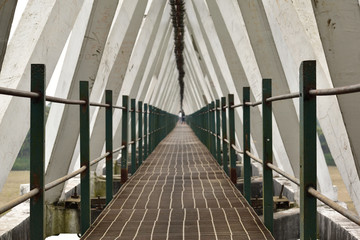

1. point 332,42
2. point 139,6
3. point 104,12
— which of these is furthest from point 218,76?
point 332,42

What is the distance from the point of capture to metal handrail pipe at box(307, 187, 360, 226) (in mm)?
2186

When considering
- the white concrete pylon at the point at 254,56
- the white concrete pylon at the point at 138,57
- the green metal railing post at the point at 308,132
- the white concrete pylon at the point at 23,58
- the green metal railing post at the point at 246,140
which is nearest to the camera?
the green metal railing post at the point at 308,132

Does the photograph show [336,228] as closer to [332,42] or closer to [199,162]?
[332,42]

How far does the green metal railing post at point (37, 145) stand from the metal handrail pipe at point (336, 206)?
178 cm

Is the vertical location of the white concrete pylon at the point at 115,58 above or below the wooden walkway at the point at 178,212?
above

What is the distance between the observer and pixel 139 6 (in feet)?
37.4

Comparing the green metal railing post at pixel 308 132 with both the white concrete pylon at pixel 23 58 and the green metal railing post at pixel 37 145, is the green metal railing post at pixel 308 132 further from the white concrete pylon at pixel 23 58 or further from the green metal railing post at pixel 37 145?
the white concrete pylon at pixel 23 58

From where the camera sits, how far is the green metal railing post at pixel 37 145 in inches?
116

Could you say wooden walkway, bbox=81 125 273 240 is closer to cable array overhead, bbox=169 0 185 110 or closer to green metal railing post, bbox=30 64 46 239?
green metal railing post, bbox=30 64 46 239

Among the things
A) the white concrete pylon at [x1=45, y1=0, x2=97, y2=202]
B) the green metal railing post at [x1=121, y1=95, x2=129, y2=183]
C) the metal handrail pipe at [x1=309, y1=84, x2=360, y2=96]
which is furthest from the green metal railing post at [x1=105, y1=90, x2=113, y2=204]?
the metal handrail pipe at [x1=309, y1=84, x2=360, y2=96]

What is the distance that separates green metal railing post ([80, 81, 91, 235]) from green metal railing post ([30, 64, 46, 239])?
53.8 inches

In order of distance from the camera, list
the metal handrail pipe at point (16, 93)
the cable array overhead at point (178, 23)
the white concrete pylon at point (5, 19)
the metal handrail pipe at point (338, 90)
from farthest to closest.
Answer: the cable array overhead at point (178, 23) < the white concrete pylon at point (5, 19) < the metal handrail pipe at point (16, 93) < the metal handrail pipe at point (338, 90)

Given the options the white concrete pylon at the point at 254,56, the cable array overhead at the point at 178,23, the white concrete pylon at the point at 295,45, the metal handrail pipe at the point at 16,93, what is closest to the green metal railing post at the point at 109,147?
the white concrete pylon at the point at 295,45

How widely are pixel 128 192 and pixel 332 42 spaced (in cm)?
365
